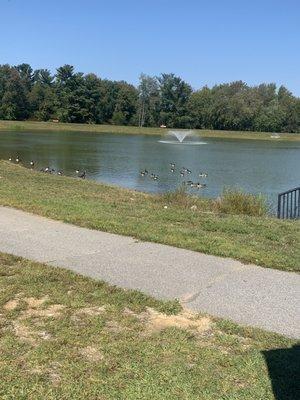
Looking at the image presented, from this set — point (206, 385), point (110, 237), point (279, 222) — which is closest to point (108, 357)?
point (206, 385)

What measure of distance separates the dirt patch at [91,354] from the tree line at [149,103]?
343ft

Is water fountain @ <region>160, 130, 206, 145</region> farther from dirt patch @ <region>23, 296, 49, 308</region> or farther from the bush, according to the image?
dirt patch @ <region>23, 296, 49, 308</region>

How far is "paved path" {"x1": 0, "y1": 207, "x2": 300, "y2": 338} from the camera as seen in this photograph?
466 cm

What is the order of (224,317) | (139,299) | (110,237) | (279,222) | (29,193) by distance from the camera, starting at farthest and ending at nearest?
(29,193) → (279,222) → (110,237) → (139,299) → (224,317)

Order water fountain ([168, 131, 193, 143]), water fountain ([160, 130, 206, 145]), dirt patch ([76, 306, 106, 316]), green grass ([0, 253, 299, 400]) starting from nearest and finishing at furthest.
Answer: green grass ([0, 253, 299, 400])
dirt patch ([76, 306, 106, 316])
water fountain ([160, 130, 206, 145])
water fountain ([168, 131, 193, 143])

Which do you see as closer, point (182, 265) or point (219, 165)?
point (182, 265)

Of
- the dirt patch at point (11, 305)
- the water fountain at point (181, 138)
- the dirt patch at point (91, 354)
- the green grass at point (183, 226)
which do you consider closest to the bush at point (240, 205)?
the green grass at point (183, 226)

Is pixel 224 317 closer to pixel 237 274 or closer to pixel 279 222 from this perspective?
pixel 237 274

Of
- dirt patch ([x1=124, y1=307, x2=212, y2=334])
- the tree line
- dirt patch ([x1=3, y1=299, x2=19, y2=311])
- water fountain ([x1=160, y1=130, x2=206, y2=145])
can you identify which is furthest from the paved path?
the tree line

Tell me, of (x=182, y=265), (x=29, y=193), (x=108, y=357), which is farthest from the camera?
(x=29, y=193)

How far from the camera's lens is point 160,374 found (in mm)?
3436

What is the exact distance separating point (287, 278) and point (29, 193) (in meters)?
6.67

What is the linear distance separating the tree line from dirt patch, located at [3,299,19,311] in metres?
104

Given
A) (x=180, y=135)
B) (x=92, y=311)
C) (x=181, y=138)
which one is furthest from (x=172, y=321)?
(x=180, y=135)
